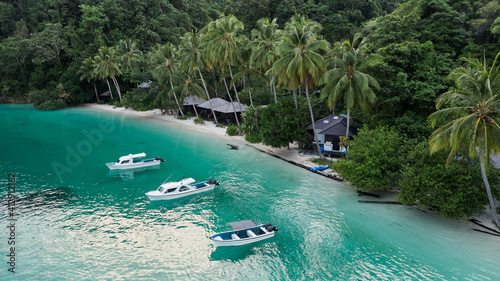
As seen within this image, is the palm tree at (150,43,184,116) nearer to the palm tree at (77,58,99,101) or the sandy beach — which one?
the sandy beach

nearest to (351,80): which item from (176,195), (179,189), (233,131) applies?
(179,189)

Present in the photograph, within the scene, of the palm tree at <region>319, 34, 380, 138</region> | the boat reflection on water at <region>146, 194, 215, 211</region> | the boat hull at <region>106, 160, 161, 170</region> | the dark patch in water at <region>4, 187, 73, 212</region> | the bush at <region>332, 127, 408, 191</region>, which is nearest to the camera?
the bush at <region>332, 127, 408, 191</region>

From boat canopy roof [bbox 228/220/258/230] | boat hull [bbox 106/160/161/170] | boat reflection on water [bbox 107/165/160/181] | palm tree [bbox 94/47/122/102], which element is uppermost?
palm tree [bbox 94/47/122/102]

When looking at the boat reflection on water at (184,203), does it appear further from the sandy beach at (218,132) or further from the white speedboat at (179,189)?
the sandy beach at (218,132)

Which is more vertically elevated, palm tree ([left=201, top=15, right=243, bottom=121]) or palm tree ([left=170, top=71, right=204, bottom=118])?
palm tree ([left=201, top=15, right=243, bottom=121])

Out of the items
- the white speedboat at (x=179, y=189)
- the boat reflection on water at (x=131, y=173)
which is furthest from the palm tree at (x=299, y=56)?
the boat reflection on water at (x=131, y=173)

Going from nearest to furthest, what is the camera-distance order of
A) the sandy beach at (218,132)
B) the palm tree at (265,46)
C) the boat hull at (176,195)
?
the boat hull at (176,195), the sandy beach at (218,132), the palm tree at (265,46)

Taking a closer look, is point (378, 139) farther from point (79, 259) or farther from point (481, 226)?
point (79, 259)

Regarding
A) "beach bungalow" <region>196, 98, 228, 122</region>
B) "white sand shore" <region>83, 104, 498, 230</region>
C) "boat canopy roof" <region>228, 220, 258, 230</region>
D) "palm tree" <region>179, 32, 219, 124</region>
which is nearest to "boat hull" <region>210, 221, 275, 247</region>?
"boat canopy roof" <region>228, 220, 258, 230</region>
